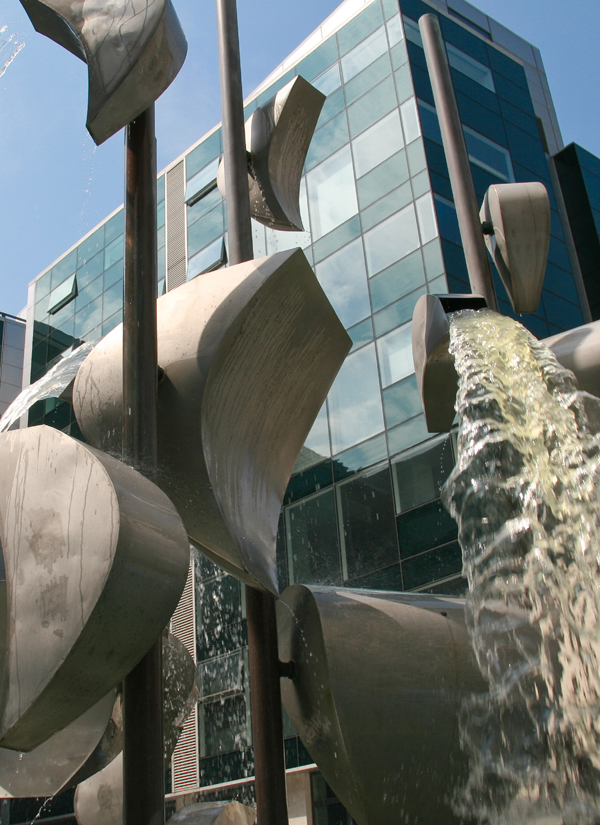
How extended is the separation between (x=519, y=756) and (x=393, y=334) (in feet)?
37.2

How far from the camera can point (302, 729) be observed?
2459mm

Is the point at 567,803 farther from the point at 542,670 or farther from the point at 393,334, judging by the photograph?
the point at 393,334

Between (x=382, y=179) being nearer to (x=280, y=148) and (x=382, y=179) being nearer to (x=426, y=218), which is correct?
(x=426, y=218)

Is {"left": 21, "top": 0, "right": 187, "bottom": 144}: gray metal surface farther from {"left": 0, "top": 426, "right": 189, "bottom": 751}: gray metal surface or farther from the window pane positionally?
the window pane

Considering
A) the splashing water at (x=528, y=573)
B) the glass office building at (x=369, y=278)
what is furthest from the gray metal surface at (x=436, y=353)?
the glass office building at (x=369, y=278)

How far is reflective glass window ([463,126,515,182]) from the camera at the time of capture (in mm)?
15406

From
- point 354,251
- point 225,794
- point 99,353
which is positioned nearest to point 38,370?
point 354,251

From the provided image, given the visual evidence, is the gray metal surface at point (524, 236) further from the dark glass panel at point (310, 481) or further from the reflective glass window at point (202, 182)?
the reflective glass window at point (202, 182)

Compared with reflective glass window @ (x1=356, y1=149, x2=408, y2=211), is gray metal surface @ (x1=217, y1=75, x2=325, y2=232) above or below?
below

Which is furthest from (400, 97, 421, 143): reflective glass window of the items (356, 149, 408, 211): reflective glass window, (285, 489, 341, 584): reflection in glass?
(285, 489, 341, 584): reflection in glass

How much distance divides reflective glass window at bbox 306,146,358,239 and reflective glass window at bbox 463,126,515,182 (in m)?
2.15

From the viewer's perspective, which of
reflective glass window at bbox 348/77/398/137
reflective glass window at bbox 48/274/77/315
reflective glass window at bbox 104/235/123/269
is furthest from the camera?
reflective glass window at bbox 48/274/77/315

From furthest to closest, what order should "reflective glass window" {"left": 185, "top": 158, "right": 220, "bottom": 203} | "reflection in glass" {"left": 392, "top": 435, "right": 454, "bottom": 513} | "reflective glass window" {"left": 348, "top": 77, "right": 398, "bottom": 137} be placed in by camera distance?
"reflective glass window" {"left": 185, "top": 158, "right": 220, "bottom": 203} → "reflective glass window" {"left": 348, "top": 77, "right": 398, "bottom": 137} → "reflection in glass" {"left": 392, "top": 435, "right": 454, "bottom": 513}

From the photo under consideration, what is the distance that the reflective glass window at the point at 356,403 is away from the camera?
13.0 m
